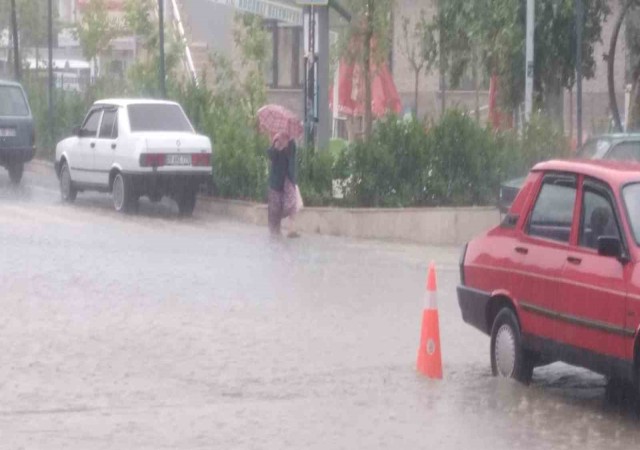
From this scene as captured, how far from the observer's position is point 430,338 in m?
11.9

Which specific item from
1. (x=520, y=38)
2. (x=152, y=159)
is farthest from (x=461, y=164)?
(x=152, y=159)

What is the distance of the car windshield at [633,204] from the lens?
34.3 feet

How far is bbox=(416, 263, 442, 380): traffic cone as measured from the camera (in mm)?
11812

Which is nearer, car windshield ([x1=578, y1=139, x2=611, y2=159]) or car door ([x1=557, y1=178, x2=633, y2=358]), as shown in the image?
car door ([x1=557, y1=178, x2=633, y2=358])

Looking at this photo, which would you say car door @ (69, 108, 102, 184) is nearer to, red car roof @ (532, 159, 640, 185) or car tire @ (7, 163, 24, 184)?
car tire @ (7, 163, 24, 184)

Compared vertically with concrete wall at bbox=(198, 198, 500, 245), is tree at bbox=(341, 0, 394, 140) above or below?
above

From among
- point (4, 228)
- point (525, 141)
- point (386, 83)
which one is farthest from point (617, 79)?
point (4, 228)

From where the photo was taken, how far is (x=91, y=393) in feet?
37.0

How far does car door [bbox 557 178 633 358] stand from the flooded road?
602 mm

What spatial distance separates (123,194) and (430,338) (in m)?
14.2

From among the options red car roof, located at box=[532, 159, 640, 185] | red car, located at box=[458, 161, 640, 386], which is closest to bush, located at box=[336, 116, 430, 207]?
red car, located at box=[458, 161, 640, 386]

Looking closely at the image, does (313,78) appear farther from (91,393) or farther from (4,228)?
(91,393)

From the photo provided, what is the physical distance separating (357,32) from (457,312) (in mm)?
15923

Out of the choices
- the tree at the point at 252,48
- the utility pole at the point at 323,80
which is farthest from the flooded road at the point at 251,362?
the tree at the point at 252,48
